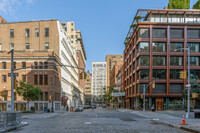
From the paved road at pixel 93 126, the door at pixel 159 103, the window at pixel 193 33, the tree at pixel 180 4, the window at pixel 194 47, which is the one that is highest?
the tree at pixel 180 4

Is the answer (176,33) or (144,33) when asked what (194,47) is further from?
(144,33)

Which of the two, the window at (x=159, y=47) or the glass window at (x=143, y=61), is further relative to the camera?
the window at (x=159, y=47)

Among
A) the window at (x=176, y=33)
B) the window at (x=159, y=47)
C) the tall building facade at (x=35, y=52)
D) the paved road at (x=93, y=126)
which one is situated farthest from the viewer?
the window at (x=176, y=33)

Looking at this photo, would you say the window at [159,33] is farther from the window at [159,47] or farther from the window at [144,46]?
the window at [144,46]

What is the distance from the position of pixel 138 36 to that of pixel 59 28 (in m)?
22.3

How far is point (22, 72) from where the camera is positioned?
61.3 m

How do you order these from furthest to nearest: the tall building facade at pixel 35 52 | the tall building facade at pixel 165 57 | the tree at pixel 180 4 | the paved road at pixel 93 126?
1. the tree at pixel 180 4
2. the tall building facade at pixel 165 57
3. the tall building facade at pixel 35 52
4. the paved road at pixel 93 126

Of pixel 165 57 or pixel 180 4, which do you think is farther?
pixel 180 4

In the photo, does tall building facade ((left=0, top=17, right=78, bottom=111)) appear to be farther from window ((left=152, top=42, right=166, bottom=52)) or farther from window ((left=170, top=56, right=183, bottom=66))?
window ((left=170, top=56, right=183, bottom=66))

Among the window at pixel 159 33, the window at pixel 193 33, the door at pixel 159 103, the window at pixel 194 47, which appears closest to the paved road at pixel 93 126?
the door at pixel 159 103

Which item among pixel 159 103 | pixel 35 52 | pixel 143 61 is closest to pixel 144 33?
pixel 143 61

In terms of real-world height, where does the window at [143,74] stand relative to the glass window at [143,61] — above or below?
below

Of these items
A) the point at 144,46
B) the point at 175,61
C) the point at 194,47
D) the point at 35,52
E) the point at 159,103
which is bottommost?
the point at 159,103

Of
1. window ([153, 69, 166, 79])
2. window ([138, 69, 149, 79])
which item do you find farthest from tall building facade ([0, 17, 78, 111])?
window ([153, 69, 166, 79])
